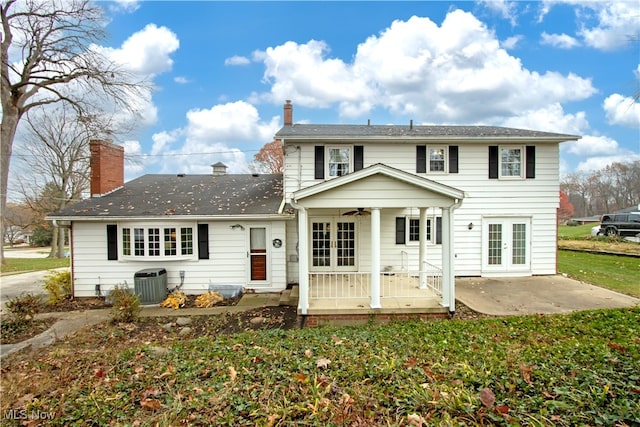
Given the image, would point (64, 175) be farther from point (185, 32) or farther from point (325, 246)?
point (325, 246)

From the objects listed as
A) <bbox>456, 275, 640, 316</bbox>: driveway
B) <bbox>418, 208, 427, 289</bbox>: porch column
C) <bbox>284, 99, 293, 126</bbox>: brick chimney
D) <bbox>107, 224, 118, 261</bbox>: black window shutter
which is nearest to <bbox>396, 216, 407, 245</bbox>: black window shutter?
<bbox>418, 208, 427, 289</bbox>: porch column

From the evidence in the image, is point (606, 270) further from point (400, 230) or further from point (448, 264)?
point (448, 264)

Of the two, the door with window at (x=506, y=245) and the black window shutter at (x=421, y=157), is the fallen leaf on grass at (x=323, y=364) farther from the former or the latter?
the door with window at (x=506, y=245)

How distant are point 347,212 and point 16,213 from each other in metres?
42.7

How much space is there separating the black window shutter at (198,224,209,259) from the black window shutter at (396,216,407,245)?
6687mm

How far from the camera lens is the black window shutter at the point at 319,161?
36.2 ft

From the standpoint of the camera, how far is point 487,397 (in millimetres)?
2781

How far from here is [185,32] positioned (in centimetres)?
1148

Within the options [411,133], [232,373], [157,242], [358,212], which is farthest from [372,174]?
[157,242]

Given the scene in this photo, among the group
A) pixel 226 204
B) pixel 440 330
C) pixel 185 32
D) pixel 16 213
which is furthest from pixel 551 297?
pixel 16 213

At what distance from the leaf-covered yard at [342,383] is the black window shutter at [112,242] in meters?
5.29

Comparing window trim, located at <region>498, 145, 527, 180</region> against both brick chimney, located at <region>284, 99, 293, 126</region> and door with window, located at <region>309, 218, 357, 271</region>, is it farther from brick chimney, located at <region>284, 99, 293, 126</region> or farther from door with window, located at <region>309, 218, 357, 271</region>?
brick chimney, located at <region>284, 99, 293, 126</region>

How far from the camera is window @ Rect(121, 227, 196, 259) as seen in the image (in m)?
10.0

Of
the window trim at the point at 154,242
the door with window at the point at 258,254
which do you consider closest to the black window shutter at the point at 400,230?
the door with window at the point at 258,254
